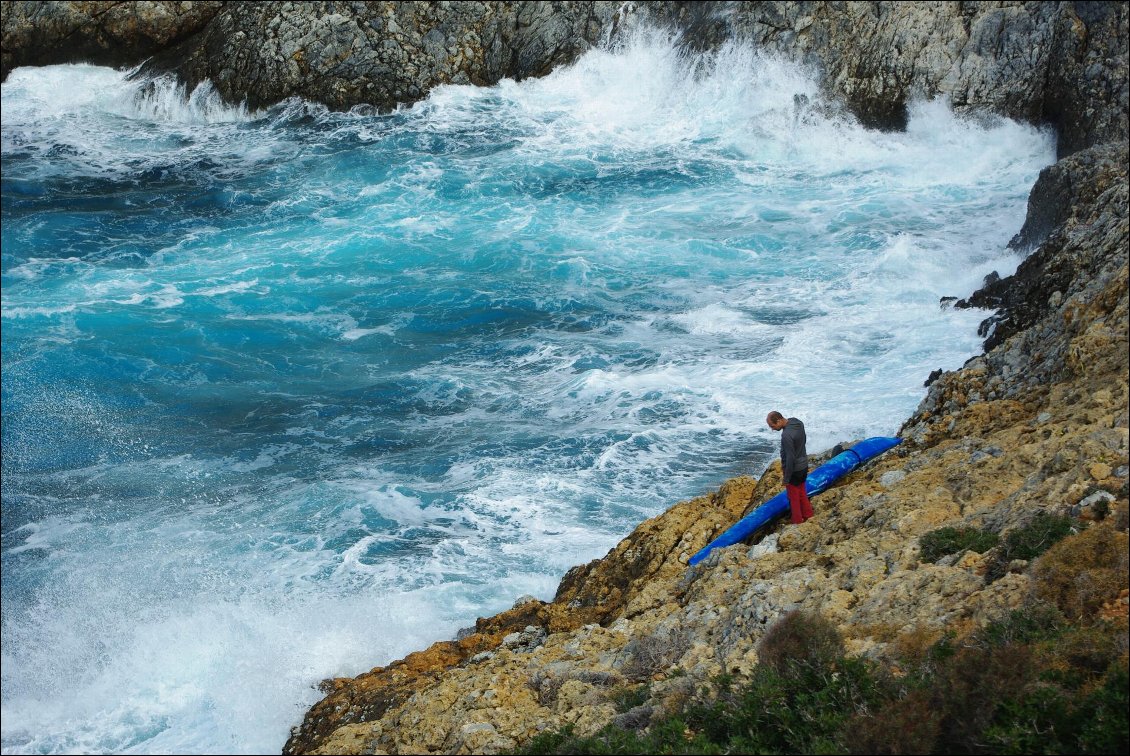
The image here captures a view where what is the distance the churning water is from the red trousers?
3479mm

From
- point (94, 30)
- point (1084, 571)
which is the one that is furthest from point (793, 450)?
point (94, 30)

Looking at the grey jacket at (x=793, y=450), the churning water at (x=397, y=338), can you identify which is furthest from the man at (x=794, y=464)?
the churning water at (x=397, y=338)

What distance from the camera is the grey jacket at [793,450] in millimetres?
9617

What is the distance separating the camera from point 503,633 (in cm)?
1030

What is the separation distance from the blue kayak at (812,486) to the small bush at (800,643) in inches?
93.5

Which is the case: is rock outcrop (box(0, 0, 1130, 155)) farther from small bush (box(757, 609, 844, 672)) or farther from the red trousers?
small bush (box(757, 609, 844, 672))

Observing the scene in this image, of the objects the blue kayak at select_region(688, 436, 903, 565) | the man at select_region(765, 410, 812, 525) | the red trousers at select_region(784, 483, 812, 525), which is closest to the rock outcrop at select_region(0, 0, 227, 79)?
the blue kayak at select_region(688, 436, 903, 565)

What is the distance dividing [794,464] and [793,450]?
15 centimetres

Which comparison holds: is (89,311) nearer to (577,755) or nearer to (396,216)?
(396,216)

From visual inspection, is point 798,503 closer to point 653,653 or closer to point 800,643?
point 653,653

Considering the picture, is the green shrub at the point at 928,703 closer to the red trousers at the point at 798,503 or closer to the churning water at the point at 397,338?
the red trousers at the point at 798,503

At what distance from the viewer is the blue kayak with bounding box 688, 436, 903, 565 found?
10.1 meters

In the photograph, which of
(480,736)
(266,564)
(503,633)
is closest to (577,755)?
(480,736)

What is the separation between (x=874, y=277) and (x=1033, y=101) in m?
8.53
